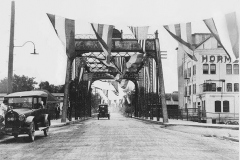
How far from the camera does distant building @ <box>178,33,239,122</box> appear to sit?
152 ft

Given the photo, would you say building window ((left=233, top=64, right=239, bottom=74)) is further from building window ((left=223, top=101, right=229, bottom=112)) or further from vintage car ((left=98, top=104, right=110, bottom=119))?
vintage car ((left=98, top=104, right=110, bottom=119))

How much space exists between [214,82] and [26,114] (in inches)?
1512

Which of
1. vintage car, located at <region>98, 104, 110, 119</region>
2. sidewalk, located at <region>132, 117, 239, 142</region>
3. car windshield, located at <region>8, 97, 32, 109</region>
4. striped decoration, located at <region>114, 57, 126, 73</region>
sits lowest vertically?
sidewalk, located at <region>132, 117, 239, 142</region>

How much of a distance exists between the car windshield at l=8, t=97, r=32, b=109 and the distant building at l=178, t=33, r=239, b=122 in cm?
3252

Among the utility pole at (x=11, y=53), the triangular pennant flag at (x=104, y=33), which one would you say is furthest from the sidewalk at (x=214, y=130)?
the utility pole at (x=11, y=53)

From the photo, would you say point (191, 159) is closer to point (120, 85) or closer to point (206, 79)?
point (206, 79)

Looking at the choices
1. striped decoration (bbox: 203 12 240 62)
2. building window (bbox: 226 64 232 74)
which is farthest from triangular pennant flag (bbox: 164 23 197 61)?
building window (bbox: 226 64 232 74)

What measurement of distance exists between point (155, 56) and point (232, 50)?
48.4ft

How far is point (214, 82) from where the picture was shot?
48281mm

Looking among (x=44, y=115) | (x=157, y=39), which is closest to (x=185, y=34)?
(x=157, y=39)

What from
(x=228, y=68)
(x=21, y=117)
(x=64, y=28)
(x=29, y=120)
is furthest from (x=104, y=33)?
(x=228, y=68)

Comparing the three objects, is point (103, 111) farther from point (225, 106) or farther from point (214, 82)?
point (225, 106)

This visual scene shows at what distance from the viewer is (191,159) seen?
8.50 m

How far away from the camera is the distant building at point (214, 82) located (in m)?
46.3
